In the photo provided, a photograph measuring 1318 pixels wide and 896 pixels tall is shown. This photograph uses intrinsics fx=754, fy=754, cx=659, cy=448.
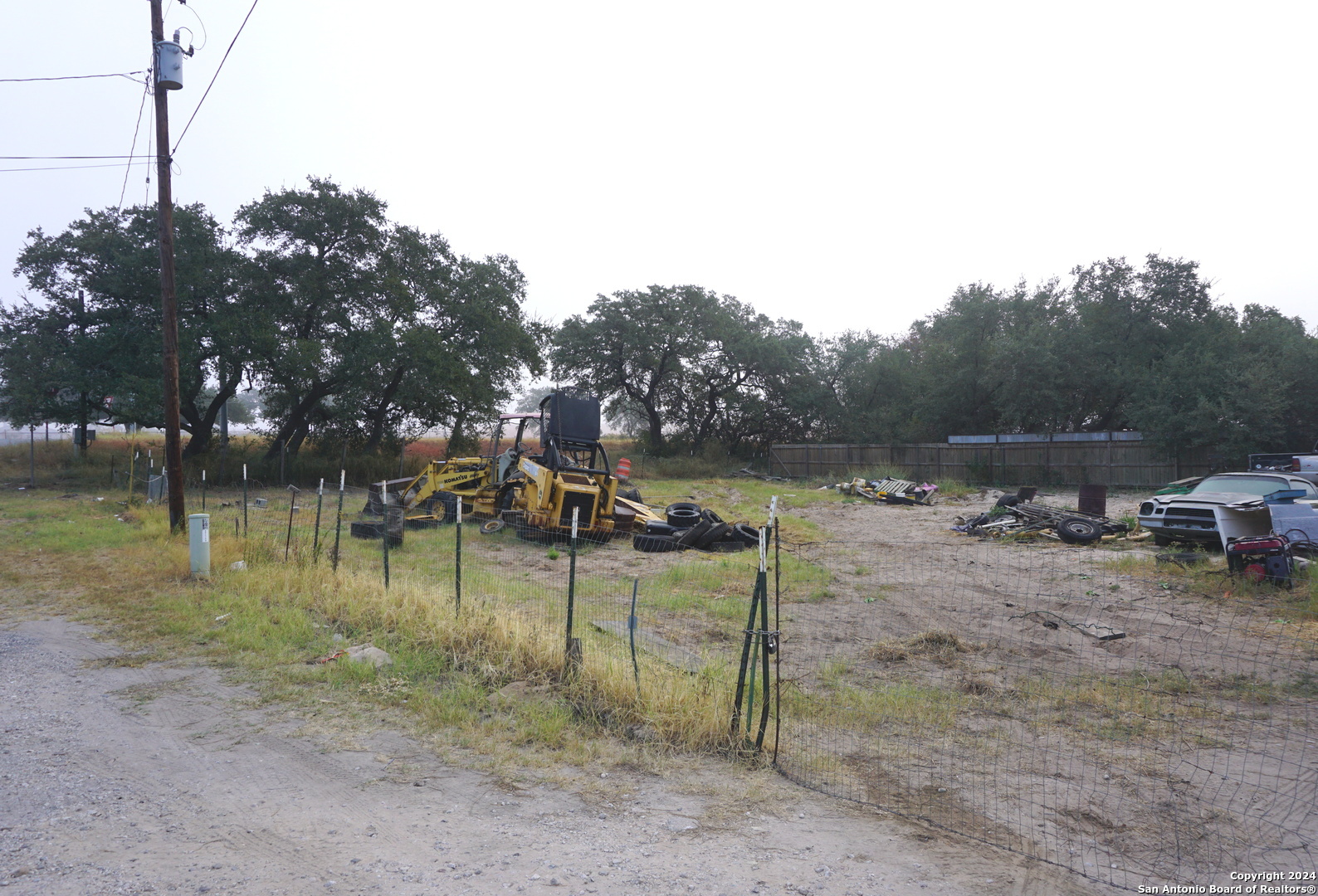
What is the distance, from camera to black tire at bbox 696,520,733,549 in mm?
14688

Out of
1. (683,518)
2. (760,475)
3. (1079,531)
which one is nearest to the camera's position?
(1079,531)

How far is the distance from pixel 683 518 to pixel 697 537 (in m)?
1.09

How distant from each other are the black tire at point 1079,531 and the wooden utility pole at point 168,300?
1729 centimetres

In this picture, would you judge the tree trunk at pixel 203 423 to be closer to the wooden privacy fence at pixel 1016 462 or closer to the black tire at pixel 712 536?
the black tire at pixel 712 536

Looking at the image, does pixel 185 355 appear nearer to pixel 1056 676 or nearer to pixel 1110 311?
pixel 1056 676

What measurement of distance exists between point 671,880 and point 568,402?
43.7 feet

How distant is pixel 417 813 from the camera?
4156 millimetres

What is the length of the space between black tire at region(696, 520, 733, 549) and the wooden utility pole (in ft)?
31.6

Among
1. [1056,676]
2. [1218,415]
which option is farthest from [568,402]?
[1218,415]

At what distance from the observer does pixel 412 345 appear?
91.7 ft

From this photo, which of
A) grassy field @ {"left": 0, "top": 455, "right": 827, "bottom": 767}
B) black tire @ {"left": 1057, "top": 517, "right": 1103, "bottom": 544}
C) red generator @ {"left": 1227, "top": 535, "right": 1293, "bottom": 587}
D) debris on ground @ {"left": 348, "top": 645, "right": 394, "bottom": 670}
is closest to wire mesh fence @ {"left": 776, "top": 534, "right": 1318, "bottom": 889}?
red generator @ {"left": 1227, "top": 535, "right": 1293, "bottom": 587}

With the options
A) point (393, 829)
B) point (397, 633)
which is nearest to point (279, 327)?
point (397, 633)

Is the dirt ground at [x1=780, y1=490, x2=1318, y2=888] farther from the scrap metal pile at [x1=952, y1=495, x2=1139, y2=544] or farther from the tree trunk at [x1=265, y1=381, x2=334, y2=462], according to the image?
the tree trunk at [x1=265, y1=381, x2=334, y2=462]

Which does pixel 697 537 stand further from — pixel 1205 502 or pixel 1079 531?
pixel 1205 502
